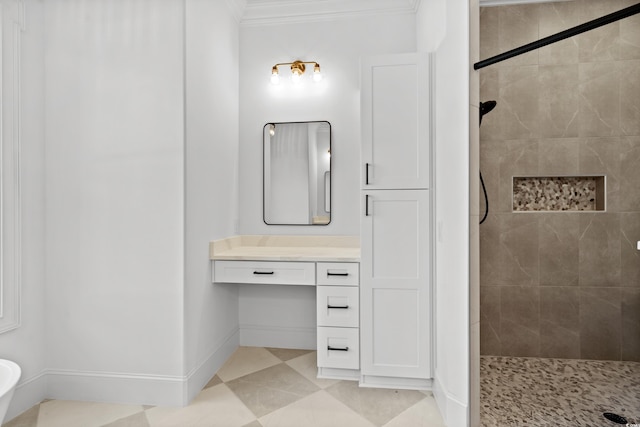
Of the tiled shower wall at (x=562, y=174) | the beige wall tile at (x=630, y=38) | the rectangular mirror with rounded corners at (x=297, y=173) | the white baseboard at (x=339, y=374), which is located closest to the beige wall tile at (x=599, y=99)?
the tiled shower wall at (x=562, y=174)

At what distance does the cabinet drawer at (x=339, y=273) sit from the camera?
7.96 feet

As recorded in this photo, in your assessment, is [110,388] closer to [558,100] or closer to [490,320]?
[490,320]

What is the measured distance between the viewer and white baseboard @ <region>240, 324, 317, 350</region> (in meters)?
3.06

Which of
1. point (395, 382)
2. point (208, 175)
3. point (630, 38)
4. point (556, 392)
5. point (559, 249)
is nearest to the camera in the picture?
point (556, 392)

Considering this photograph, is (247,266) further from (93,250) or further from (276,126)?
(276,126)

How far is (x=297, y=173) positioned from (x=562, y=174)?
6.58ft

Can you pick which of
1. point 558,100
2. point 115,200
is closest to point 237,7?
point 115,200

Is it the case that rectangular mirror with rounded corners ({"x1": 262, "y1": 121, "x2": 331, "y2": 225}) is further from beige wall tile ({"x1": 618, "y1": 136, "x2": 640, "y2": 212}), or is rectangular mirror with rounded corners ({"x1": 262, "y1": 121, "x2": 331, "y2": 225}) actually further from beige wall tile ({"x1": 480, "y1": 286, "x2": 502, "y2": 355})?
beige wall tile ({"x1": 618, "y1": 136, "x2": 640, "y2": 212})

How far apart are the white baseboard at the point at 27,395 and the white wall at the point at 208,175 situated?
0.90 meters

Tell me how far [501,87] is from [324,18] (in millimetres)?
1488

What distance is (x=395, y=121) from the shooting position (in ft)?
7.74

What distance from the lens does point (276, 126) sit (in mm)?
3055

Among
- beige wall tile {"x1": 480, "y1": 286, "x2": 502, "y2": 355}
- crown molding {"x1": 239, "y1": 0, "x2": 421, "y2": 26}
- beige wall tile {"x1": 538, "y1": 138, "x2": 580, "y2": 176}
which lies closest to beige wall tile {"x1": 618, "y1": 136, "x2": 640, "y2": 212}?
beige wall tile {"x1": 538, "y1": 138, "x2": 580, "y2": 176}

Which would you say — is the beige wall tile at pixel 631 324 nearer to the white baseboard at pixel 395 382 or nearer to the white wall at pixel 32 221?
the white baseboard at pixel 395 382
